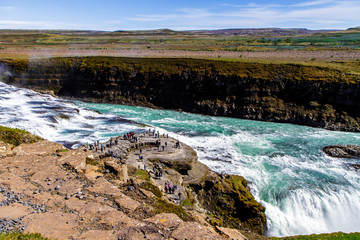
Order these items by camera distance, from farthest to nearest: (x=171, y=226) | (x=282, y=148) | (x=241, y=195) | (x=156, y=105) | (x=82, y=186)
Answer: (x=156, y=105), (x=282, y=148), (x=241, y=195), (x=82, y=186), (x=171, y=226)

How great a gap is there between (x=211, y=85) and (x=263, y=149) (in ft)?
93.6

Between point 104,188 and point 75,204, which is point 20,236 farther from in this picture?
point 104,188

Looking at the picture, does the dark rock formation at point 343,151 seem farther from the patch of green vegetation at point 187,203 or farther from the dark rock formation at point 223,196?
the patch of green vegetation at point 187,203

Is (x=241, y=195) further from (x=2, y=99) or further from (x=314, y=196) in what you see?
(x=2, y=99)

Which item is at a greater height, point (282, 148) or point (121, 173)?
point (121, 173)

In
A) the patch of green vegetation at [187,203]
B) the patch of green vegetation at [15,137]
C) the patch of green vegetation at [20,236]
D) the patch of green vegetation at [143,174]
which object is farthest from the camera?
the patch of green vegetation at [143,174]

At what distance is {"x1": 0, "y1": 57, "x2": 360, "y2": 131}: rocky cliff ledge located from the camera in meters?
52.9

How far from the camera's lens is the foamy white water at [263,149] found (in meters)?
24.7

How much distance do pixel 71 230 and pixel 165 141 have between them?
79.2 ft

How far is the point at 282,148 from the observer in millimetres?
38438

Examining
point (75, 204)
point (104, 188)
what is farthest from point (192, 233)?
point (75, 204)

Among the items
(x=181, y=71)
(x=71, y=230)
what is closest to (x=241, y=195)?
(x=71, y=230)

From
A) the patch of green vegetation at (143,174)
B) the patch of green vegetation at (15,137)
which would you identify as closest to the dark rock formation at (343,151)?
the patch of green vegetation at (143,174)

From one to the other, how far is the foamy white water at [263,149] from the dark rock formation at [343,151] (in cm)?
123
